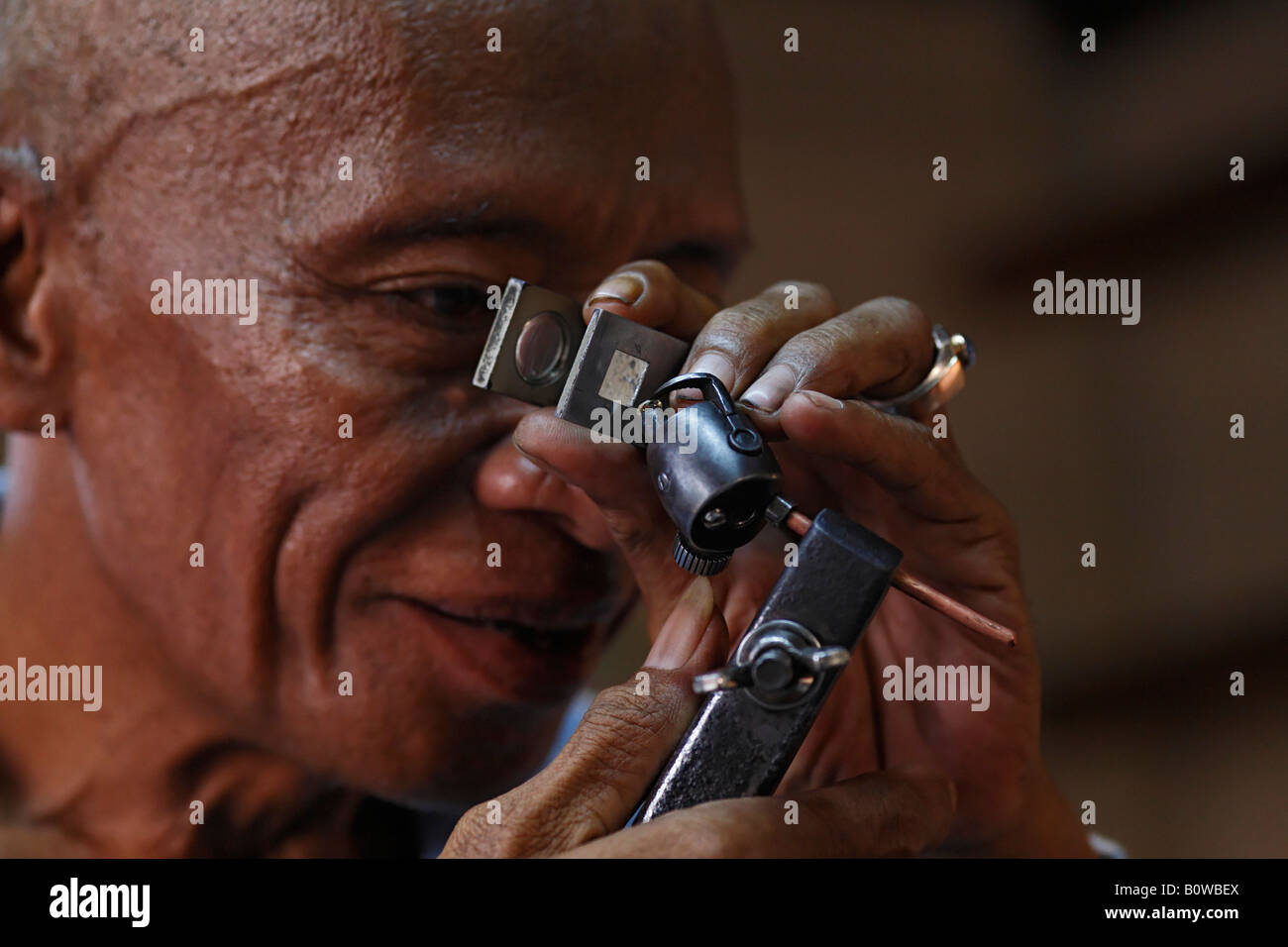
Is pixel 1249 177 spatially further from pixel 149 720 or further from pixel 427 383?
pixel 149 720

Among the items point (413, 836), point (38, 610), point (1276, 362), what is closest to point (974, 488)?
point (413, 836)

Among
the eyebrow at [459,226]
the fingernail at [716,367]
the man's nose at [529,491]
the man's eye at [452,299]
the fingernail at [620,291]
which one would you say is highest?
the eyebrow at [459,226]

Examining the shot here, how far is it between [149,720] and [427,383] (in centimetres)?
54

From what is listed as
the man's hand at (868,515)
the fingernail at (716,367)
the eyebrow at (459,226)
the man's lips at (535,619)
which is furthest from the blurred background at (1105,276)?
the fingernail at (716,367)

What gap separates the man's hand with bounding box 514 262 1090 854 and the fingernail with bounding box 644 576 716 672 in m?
0.08

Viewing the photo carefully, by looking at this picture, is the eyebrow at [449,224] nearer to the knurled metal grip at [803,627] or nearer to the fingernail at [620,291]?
the fingernail at [620,291]

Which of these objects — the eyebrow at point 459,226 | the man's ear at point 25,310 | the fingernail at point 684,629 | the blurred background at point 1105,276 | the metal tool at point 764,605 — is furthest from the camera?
the blurred background at point 1105,276

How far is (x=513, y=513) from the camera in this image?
1064mm

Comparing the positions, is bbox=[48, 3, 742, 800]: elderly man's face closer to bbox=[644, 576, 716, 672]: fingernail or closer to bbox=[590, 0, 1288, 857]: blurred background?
bbox=[644, 576, 716, 672]: fingernail

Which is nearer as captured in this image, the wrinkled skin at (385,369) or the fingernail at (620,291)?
the fingernail at (620,291)

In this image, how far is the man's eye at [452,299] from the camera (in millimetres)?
1030

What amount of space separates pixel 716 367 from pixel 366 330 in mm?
366

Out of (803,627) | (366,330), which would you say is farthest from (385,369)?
(803,627)

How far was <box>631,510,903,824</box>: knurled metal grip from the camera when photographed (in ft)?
2.39
